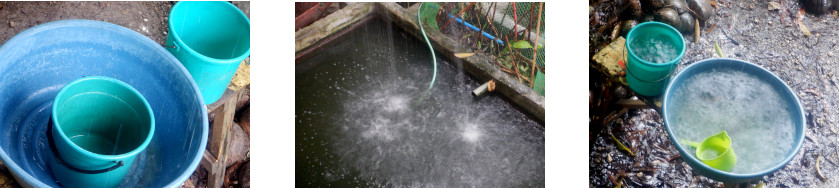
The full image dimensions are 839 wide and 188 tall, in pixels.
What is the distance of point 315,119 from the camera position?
2061 mm

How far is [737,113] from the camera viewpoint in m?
1.98

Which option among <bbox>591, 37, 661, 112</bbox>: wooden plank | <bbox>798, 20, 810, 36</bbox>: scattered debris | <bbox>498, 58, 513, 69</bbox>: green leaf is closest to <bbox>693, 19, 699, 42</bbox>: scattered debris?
<bbox>591, 37, 661, 112</bbox>: wooden plank

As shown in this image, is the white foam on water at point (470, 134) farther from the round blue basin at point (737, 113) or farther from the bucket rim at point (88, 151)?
the bucket rim at point (88, 151)

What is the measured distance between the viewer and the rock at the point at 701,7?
81.0 inches

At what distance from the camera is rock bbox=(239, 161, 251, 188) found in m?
2.06

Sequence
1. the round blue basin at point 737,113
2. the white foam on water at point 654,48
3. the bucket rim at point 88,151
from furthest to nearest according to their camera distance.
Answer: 1. the white foam on water at point 654,48
2. the round blue basin at point 737,113
3. the bucket rim at point 88,151

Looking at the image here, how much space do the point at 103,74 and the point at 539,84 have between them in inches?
51.9

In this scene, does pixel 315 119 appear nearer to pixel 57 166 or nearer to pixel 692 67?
pixel 57 166

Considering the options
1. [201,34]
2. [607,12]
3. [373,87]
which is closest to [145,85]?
[201,34]

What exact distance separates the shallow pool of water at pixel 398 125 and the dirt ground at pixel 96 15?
0.37 metres

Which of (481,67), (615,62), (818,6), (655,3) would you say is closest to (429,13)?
(481,67)

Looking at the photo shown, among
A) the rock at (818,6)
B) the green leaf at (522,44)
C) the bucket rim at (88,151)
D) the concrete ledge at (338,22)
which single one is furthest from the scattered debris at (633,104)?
the bucket rim at (88,151)

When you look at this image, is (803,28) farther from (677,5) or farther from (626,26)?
(626,26)

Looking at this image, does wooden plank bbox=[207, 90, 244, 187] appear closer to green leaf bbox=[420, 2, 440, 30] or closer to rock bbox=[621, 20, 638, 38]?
green leaf bbox=[420, 2, 440, 30]
